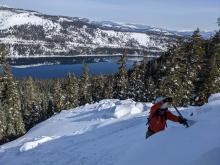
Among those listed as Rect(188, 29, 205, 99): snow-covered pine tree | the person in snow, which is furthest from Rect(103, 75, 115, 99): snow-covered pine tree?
the person in snow

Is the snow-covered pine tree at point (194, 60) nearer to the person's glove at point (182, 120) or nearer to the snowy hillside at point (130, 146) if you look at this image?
the snowy hillside at point (130, 146)

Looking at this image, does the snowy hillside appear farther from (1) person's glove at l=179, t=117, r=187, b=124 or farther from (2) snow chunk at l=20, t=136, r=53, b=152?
(1) person's glove at l=179, t=117, r=187, b=124

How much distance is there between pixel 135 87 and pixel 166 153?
6238 cm

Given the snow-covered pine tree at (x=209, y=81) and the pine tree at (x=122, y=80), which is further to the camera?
the pine tree at (x=122, y=80)

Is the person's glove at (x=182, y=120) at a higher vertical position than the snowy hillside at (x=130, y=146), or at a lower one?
higher

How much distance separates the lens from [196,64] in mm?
47031

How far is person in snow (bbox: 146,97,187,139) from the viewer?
13.8 metres

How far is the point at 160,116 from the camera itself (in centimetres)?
1451

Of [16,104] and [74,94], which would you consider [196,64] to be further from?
[74,94]

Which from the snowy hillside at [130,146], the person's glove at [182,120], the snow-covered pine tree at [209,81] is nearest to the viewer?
the snowy hillside at [130,146]

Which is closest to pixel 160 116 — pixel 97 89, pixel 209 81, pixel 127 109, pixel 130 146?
pixel 130 146

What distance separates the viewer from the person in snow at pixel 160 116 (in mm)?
13773

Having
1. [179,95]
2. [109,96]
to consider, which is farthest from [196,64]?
[109,96]

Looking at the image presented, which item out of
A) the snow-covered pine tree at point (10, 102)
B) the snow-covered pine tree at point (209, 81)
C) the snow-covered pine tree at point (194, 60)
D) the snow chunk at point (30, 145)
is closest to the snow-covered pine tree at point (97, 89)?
the snow-covered pine tree at point (10, 102)
